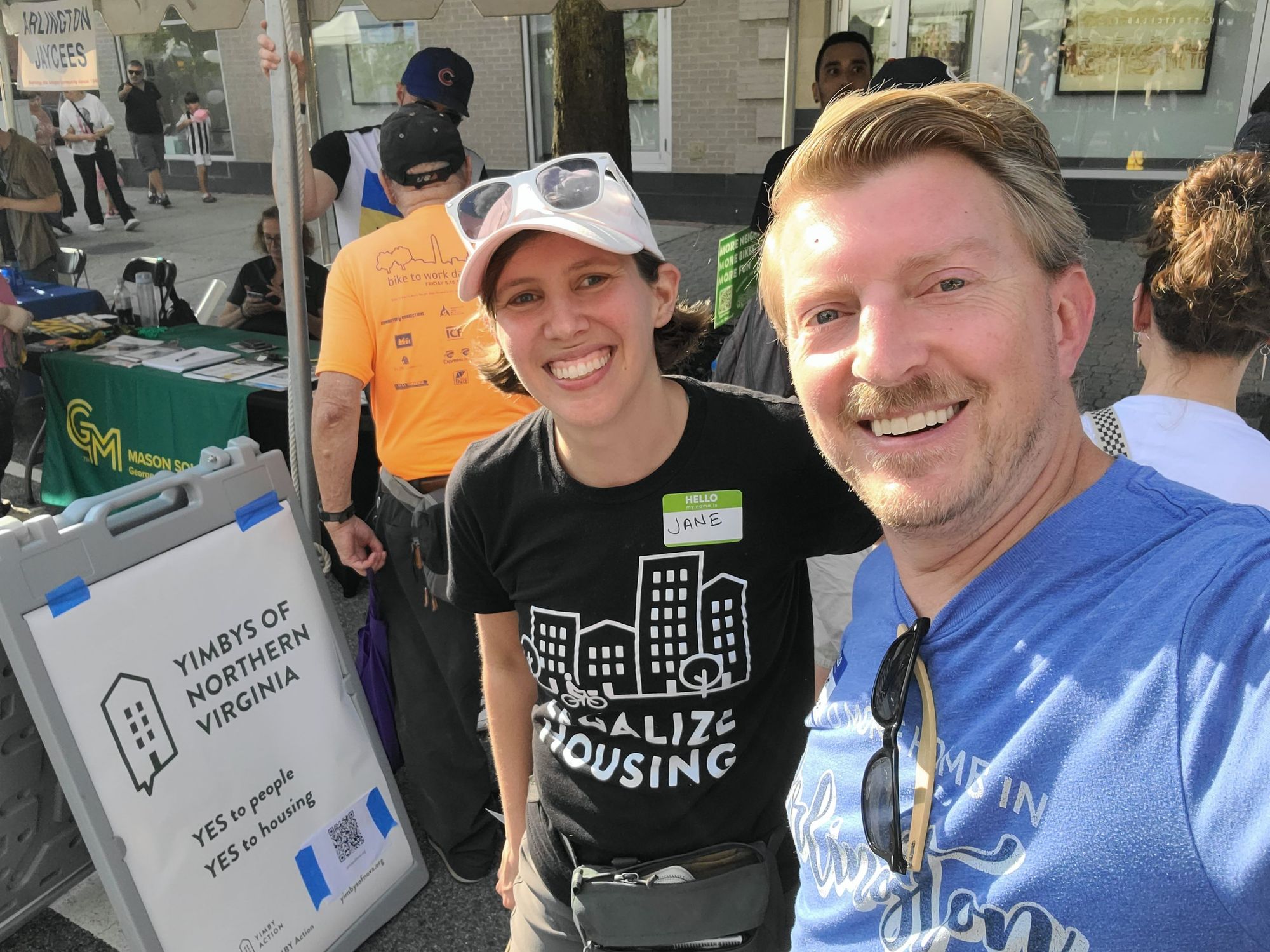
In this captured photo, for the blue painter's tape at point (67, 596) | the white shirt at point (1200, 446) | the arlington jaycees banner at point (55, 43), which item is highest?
the arlington jaycees banner at point (55, 43)

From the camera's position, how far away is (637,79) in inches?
469

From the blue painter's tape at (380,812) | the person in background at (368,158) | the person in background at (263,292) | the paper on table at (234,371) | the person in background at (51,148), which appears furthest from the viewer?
the person in background at (51,148)

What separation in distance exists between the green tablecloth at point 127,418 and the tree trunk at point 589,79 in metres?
2.19

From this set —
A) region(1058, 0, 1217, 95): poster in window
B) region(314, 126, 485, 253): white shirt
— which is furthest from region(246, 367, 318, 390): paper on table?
region(1058, 0, 1217, 95): poster in window

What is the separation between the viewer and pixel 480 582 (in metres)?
1.59

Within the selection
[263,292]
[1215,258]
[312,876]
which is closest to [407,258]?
[312,876]

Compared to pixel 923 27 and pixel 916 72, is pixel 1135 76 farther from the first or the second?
pixel 916 72

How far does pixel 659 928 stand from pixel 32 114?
13107 mm

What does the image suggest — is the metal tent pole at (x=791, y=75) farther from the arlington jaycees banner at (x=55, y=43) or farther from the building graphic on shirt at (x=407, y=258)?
the arlington jaycees banner at (x=55, y=43)

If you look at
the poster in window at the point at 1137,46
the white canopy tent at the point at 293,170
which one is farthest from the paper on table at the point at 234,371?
the poster in window at the point at 1137,46

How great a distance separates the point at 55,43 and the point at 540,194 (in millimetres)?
5315

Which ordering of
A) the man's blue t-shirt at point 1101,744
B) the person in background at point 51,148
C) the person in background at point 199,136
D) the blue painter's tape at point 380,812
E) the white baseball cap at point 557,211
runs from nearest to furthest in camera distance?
1. the man's blue t-shirt at point 1101,744
2. the white baseball cap at point 557,211
3. the blue painter's tape at point 380,812
4. the person in background at point 51,148
5. the person in background at point 199,136

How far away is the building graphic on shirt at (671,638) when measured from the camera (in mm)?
1433

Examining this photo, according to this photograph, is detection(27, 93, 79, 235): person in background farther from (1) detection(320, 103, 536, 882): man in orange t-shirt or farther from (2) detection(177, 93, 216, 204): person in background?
(1) detection(320, 103, 536, 882): man in orange t-shirt
